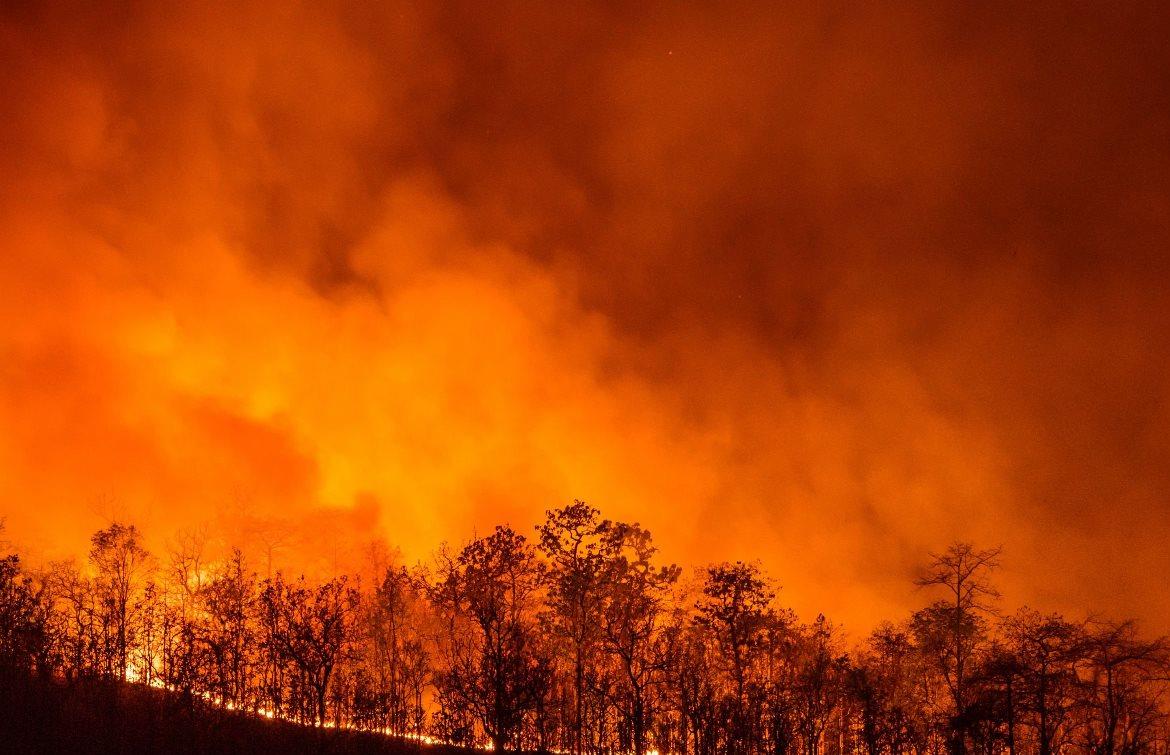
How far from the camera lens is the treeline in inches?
1590

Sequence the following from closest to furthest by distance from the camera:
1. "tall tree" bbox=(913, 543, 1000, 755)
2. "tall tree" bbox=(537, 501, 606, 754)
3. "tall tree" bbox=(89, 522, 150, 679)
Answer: "tall tree" bbox=(913, 543, 1000, 755), "tall tree" bbox=(537, 501, 606, 754), "tall tree" bbox=(89, 522, 150, 679)

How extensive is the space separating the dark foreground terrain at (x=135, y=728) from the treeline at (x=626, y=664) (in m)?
1.25

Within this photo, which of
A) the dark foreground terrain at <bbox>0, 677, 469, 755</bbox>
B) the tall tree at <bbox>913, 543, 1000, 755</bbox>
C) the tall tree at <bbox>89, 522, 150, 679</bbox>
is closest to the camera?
the dark foreground terrain at <bbox>0, 677, 469, 755</bbox>

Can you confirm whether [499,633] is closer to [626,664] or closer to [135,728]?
[626,664]

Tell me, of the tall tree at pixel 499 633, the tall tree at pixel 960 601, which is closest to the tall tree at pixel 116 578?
the tall tree at pixel 499 633

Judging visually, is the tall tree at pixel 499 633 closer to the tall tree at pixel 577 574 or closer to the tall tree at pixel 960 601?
the tall tree at pixel 577 574

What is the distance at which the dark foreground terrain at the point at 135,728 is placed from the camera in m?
28.9

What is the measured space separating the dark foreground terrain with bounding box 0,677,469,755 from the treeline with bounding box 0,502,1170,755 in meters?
1.25

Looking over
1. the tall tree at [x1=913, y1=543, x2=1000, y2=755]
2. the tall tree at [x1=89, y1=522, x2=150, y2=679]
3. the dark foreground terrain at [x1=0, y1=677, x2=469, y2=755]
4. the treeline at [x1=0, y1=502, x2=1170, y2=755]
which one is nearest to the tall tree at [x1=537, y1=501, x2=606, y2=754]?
the treeline at [x1=0, y1=502, x2=1170, y2=755]

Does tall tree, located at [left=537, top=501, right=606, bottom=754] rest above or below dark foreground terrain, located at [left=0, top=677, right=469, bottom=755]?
above

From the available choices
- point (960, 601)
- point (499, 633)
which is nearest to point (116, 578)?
point (499, 633)

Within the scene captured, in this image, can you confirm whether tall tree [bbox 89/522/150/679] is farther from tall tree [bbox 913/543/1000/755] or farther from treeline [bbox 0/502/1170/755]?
tall tree [bbox 913/543/1000/755]

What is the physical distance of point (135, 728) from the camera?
32.1 metres

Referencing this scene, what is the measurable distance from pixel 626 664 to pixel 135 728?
24.1 meters
